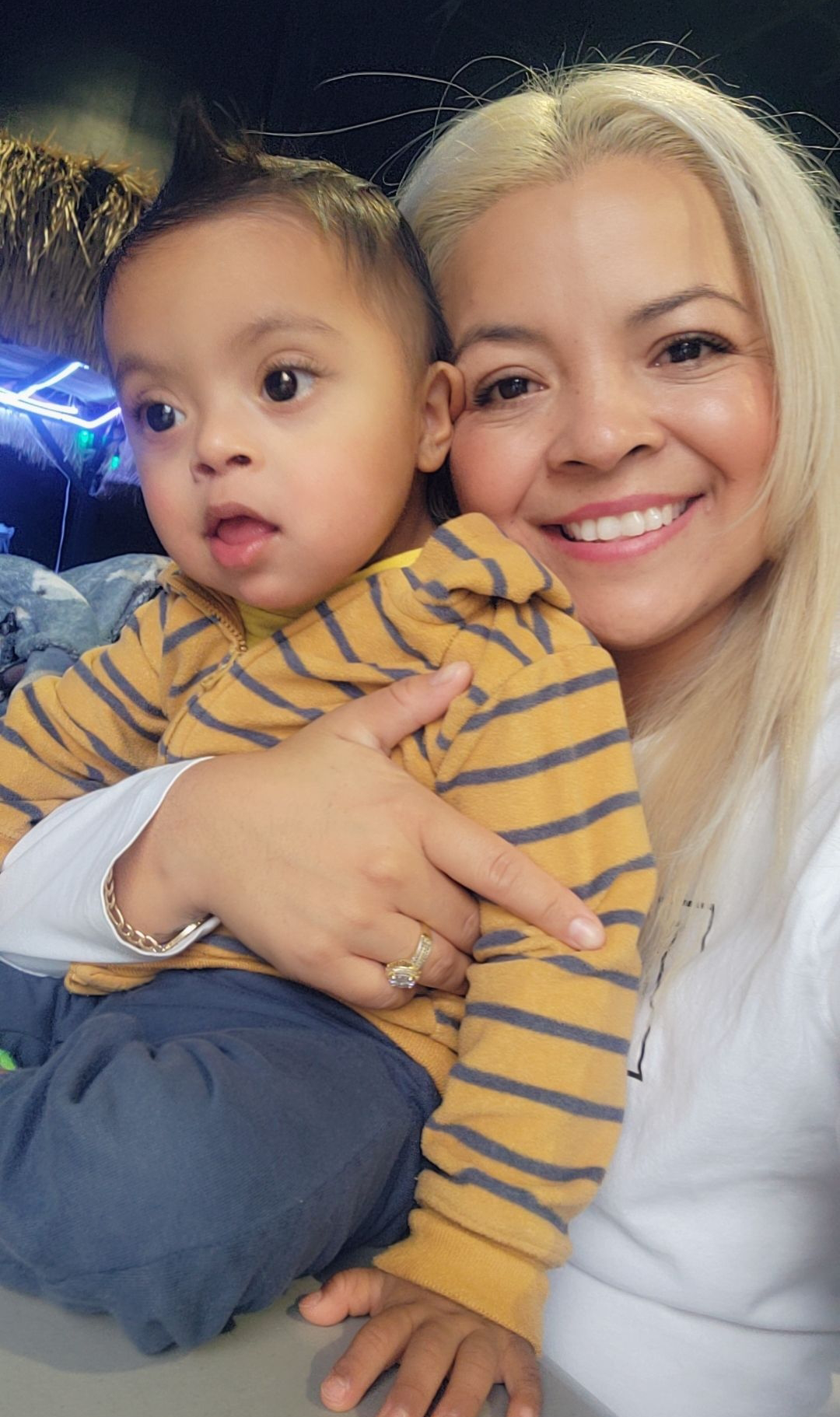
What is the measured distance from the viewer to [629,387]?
0.95 m

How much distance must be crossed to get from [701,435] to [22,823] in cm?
77

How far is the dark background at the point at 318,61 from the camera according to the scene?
2.58 meters

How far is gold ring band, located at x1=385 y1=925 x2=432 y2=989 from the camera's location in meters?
0.81

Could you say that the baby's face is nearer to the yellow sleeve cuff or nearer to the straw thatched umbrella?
the yellow sleeve cuff

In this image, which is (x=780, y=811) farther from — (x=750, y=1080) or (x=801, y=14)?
(x=801, y=14)

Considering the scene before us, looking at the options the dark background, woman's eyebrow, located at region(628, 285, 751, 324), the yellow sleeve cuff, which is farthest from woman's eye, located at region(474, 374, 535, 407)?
the dark background

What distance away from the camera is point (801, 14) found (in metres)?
2.68

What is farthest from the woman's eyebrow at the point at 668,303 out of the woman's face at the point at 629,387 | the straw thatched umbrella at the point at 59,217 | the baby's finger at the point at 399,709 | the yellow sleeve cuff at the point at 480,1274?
the straw thatched umbrella at the point at 59,217

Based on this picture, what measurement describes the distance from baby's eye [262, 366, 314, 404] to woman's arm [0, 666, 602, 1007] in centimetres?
26

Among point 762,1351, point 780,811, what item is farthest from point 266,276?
point 762,1351

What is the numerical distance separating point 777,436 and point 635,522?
0.48ft

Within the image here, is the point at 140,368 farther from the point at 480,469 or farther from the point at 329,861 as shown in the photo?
the point at 329,861

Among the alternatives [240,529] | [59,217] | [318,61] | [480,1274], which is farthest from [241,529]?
[318,61]

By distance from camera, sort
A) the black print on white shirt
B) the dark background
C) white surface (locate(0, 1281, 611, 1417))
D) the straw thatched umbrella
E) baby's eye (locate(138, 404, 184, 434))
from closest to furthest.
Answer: white surface (locate(0, 1281, 611, 1417)), the black print on white shirt, baby's eye (locate(138, 404, 184, 434)), the straw thatched umbrella, the dark background
